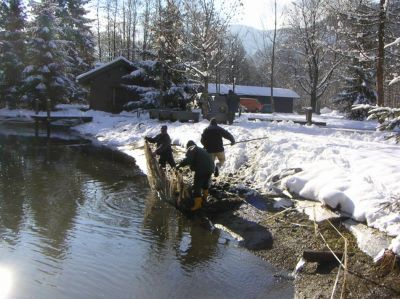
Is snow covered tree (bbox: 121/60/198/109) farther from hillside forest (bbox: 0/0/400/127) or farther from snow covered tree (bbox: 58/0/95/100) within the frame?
snow covered tree (bbox: 58/0/95/100)

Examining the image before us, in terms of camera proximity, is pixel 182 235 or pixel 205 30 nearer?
pixel 182 235

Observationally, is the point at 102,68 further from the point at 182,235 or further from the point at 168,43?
the point at 182,235

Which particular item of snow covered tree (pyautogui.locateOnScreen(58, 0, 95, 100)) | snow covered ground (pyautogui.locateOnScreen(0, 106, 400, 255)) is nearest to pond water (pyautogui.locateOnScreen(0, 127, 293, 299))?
snow covered ground (pyautogui.locateOnScreen(0, 106, 400, 255))

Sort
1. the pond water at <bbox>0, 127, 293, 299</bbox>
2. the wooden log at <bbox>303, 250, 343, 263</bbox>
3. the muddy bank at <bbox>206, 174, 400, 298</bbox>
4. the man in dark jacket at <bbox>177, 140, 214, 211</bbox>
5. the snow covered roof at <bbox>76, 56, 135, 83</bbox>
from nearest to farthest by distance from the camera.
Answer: the muddy bank at <bbox>206, 174, 400, 298</bbox> → the pond water at <bbox>0, 127, 293, 299</bbox> → the wooden log at <bbox>303, 250, 343, 263</bbox> → the man in dark jacket at <bbox>177, 140, 214, 211</bbox> → the snow covered roof at <bbox>76, 56, 135, 83</bbox>

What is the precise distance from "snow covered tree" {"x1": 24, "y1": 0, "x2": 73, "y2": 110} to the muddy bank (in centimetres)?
3150

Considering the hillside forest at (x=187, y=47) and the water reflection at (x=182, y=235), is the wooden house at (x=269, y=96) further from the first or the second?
the water reflection at (x=182, y=235)

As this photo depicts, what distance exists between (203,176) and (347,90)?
28.3 meters

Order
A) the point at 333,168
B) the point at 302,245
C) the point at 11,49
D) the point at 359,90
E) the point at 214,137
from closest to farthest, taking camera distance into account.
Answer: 1. the point at 302,245
2. the point at 333,168
3. the point at 214,137
4. the point at 359,90
5. the point at 11,49

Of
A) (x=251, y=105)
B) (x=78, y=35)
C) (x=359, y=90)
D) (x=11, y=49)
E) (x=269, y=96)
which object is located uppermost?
(x=78, y=35)

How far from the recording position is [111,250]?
27.7ft

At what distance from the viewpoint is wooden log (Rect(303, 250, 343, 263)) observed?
23.8 ft

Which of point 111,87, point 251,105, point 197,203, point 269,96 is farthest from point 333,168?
point 269,96

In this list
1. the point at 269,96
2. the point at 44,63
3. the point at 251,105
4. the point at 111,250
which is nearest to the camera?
the point at 111,250

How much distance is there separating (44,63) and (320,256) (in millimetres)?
37309
